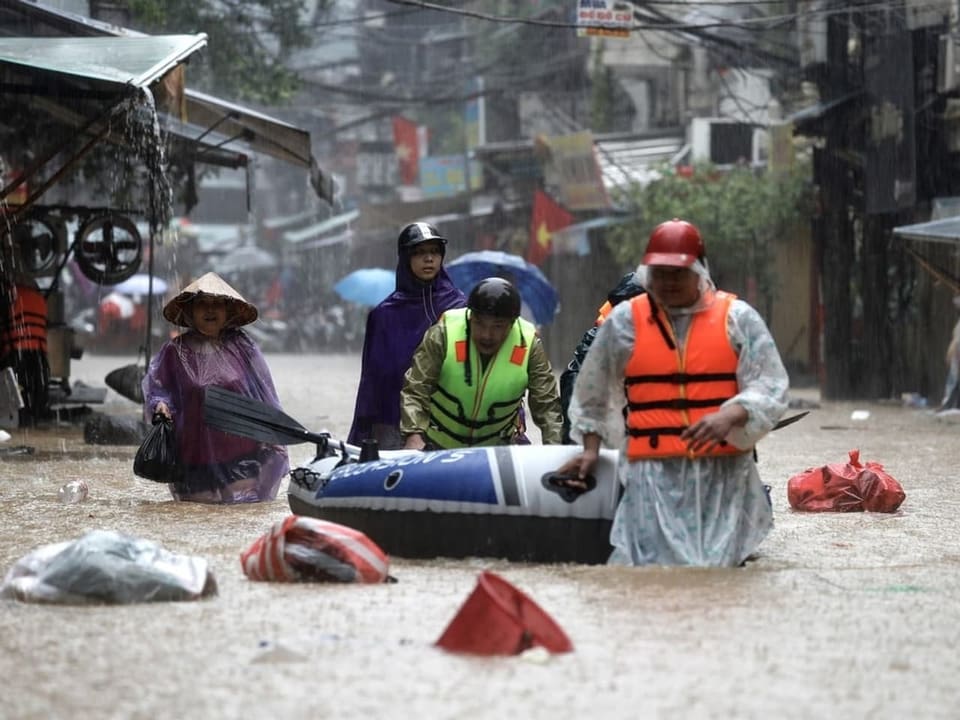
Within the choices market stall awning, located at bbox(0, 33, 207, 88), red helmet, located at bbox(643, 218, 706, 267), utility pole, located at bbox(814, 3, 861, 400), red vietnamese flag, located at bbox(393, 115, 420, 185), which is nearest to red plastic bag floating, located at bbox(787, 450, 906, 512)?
red helmet, located at bbox(643, 218, 706, 267)

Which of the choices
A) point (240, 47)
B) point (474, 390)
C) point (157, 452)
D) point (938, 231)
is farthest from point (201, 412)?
point (240, 47)

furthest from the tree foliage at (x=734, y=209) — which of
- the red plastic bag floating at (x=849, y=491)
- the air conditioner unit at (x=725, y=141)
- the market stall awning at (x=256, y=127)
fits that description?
the red plastic bag floating at (x=849, y=491)

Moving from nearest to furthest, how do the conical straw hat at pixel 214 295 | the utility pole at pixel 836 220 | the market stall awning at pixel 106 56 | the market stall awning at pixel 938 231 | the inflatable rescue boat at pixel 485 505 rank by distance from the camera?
1. the inflatable rescue boat at pixel 485 505
2. the conical straw hat at pixel 214 295
3. the market stall awning at pixel 106 56
4. the market stall awning at pixel 938 231
5. the utility pole at pixel 836 220

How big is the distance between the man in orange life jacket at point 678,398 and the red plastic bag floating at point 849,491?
10.0ft

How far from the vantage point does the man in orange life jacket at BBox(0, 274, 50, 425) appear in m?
14.9

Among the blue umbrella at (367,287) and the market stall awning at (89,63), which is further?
the blue umbrella at (367,287)

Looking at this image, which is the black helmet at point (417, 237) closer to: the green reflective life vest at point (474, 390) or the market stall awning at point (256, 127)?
the green reflective life vest at point (474, 390)

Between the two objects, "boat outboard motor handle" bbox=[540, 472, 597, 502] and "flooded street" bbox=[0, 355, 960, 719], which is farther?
"boat outboard motor handle" bbox=[540, 472, 597, 502]

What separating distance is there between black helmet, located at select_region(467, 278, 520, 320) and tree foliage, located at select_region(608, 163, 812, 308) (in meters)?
19.2

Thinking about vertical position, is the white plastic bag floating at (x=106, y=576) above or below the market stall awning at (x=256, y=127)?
below

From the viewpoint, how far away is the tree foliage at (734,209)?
2673 cm

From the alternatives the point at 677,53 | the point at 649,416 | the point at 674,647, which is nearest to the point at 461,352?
the point at 649,416

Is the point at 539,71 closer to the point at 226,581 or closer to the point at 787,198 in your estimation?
the point at 787,198

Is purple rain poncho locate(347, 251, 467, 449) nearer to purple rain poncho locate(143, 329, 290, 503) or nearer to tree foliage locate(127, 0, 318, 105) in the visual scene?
purple rain poncho locate(143, 329, 290, 503)
